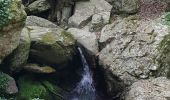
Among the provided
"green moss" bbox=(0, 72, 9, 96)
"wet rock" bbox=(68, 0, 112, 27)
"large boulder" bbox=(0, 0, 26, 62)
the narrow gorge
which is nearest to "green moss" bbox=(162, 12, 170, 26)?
the narrow gorge

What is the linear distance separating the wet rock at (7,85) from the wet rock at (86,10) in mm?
5891

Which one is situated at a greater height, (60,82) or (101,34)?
(101,34)

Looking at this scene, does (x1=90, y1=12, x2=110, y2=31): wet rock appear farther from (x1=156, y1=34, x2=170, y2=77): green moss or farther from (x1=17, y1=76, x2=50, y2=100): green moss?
(x1=17, y1=76, x2=50, y2=100): green moss

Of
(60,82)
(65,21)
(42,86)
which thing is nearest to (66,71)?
(60,82)

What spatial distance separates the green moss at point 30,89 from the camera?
44.5ft

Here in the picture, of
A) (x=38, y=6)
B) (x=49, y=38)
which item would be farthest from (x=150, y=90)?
(x=38, y=6)

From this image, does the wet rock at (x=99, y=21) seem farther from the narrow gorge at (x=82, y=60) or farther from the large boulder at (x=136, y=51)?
the large boulder at (x=136, y=51)

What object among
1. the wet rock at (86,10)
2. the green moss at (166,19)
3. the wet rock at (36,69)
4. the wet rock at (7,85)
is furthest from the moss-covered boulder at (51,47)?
the green moss at (166,19)

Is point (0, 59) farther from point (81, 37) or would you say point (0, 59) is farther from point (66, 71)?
point (81, 37)

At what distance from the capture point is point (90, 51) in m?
15.7

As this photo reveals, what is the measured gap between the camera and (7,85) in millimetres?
13016

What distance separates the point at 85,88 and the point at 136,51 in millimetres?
2493

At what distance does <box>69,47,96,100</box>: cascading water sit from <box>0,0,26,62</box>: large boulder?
3304mm

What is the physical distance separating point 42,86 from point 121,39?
3678 mm
